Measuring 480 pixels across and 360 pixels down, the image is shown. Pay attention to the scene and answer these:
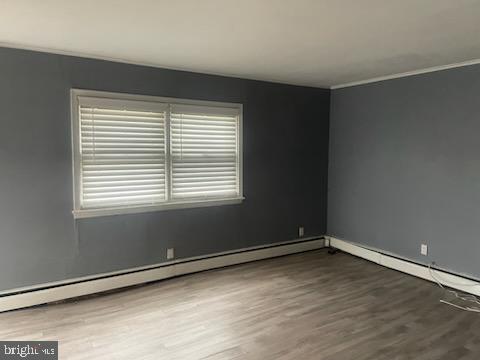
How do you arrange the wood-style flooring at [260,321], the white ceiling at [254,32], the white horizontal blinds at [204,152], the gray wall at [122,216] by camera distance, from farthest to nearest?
the white horizontal blinds at [204,152] < the gray wall at [122,216] < the wood-style flooring at [260,321] < the white ceiling at [254,32]

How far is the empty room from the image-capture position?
270 cm

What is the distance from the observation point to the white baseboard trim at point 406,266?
3778 mm

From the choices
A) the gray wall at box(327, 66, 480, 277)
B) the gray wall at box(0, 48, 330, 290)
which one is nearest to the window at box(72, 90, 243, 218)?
the gray wall at box(0, 48, 330, 290)

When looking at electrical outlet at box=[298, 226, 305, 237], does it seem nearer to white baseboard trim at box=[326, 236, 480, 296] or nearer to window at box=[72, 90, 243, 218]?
white baseboard trim at box=[326, 236, 480, 296]

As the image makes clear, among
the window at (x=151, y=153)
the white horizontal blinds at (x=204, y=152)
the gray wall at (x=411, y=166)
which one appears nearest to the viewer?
the window at (x=151, y=153)

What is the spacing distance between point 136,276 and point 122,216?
2.23 feet

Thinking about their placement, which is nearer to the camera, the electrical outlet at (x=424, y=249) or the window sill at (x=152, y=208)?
the window sill at (x=152, y=208)

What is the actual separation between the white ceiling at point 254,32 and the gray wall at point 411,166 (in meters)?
0.46

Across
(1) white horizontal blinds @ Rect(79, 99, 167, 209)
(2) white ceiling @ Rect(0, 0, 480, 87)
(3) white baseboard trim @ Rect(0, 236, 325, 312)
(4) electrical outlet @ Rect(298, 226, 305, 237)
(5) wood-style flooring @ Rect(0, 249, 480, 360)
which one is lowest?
(5) wood-style flooring @ Rect(0, 249, 480, 360)

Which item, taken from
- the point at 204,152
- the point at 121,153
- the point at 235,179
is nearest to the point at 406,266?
the point at 235,179

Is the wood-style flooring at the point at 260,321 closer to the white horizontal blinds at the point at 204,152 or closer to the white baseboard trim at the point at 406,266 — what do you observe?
the white baseboard trim at the point at 406,266

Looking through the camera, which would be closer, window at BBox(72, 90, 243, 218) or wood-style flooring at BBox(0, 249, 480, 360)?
wood-style flooring at BBox(0, 249, 480, 360)

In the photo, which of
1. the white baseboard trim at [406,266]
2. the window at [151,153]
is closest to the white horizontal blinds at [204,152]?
the window at [151,153]

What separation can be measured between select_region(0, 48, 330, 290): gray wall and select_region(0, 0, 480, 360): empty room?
17 millimetres
